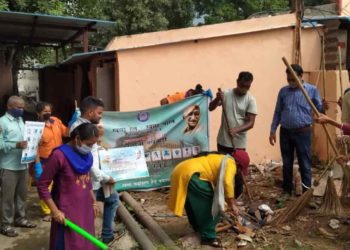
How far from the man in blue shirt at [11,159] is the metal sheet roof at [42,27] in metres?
2.89

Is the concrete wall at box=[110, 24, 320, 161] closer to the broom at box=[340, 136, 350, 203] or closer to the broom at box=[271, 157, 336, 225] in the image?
the broom at box=[271, 157, 336, 225]

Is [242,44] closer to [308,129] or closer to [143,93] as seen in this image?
[143,93]

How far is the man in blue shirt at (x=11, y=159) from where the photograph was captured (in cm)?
535

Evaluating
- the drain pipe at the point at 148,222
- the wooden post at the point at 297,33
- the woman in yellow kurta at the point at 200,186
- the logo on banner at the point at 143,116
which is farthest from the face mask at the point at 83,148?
the wooden post at the point at 297,33

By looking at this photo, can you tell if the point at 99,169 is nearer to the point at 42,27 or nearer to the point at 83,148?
the point at 83,148

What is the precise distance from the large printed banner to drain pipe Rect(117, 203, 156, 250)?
1.21 meters

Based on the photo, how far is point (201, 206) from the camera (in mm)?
4777

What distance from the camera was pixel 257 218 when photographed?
559 centimetres

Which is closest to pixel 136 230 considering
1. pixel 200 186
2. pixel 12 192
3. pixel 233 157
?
pixel 200 186

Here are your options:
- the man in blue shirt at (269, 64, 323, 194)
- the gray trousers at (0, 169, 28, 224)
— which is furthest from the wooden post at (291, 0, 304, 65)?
the gray trousers at (0, 169, 28, 224)

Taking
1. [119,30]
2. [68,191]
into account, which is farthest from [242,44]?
[119,30]

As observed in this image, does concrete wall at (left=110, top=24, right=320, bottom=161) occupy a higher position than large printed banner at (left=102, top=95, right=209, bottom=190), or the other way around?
concrete wall at (left=110, top=24, right=320, bottom=161)

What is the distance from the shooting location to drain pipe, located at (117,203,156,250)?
4766mm

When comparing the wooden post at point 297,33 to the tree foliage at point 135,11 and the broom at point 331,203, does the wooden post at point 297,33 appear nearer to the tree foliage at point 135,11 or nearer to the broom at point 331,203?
the broom at point 331,203
